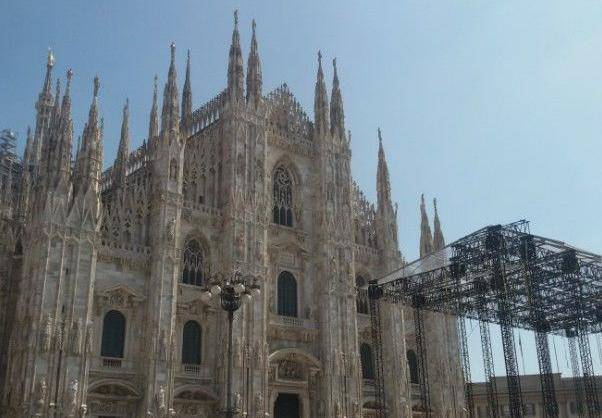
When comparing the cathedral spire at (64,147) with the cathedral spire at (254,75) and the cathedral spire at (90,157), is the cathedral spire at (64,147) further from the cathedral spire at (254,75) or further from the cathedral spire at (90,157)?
the cathedral spire at (254,75)

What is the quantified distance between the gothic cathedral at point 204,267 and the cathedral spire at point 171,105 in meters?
0.11

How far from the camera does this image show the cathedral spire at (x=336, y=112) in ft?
152

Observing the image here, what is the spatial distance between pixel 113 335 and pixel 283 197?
1468cm

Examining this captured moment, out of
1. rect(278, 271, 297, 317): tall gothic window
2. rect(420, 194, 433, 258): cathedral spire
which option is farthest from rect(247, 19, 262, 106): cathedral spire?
rect(420, 194, 433, 258): cathedral spire

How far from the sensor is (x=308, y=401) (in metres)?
38.9

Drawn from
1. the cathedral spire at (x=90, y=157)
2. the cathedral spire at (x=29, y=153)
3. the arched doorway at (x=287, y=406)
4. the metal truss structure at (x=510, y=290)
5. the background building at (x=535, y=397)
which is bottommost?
the arched doorway at (x=287, y=406)

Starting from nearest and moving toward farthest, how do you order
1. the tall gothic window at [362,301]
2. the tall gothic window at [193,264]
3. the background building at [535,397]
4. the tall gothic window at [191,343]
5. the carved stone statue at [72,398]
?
the carved stone statue at [72,398] < the tall gothic window at [191,343] < the tall gothic window at [193,264] < the tall gothic window at [362,301] < the background building at [535,397]

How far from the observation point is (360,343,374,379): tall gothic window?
1683 inches

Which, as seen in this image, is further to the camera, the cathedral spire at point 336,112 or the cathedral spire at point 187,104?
the cathedral spire at point 336,112

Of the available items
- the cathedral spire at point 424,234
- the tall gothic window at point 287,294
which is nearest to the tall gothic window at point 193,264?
the tall gothic window at point 287,294

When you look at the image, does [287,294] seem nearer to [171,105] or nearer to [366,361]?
[366,361]

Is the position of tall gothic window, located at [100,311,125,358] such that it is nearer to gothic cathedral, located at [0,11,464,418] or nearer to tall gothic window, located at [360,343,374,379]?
gothic cathedral, located at [0,11,464,418]

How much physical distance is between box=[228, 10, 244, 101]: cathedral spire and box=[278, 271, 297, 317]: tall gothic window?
11.2 meters

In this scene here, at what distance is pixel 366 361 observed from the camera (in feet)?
141
